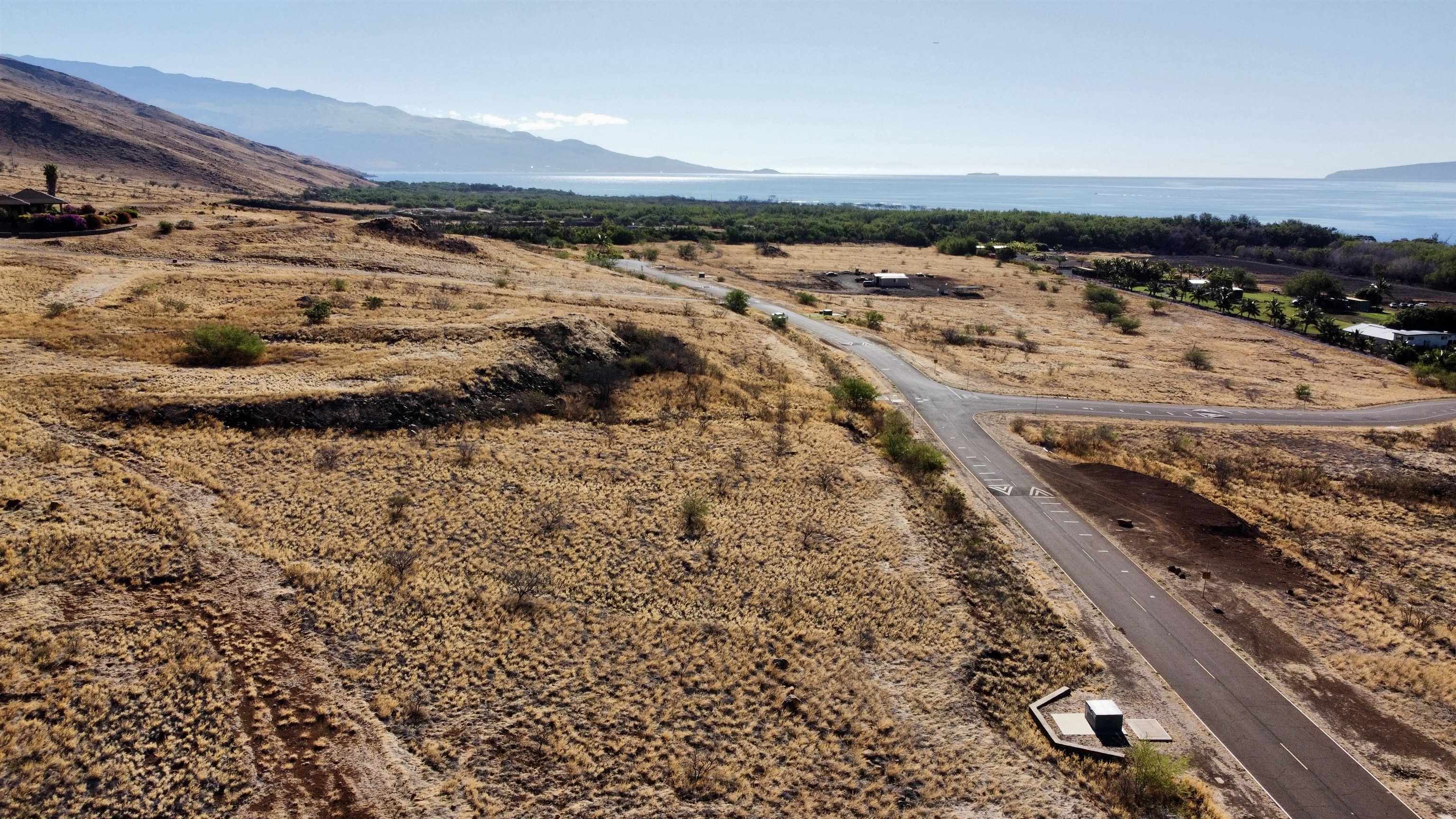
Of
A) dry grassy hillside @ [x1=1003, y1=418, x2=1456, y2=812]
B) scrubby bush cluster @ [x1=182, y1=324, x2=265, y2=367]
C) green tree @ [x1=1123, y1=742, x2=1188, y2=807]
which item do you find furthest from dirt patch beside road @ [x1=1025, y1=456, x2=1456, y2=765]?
scrubby bush cluster @ [x1=182, y1=324, x2=265, y2=367]

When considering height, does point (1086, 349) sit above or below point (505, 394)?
above

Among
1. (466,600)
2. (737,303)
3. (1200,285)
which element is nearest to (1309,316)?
(1200,285)

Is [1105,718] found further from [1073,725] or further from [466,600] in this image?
[466,600]

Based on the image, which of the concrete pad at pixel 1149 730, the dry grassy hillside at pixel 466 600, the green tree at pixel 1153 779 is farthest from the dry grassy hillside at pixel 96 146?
the green tree at pixel 1153 779

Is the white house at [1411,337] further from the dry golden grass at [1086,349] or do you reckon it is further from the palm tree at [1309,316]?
the palm tree at [1309,316]

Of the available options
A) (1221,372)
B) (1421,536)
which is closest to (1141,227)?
(1221,372)
